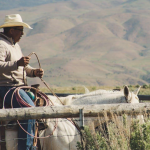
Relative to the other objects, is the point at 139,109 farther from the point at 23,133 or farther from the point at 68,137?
the point at 23,133

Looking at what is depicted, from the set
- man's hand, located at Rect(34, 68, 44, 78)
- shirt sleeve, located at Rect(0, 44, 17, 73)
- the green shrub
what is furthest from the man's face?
the green shrub

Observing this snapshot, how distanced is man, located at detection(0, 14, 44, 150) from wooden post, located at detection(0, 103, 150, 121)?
1.16 feet

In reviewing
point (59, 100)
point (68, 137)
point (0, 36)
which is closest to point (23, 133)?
point (68, 137)

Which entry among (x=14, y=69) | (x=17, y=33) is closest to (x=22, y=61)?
(x=14, y=69)

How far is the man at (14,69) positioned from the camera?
16.9 ft

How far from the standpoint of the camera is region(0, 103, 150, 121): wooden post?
4781 mm

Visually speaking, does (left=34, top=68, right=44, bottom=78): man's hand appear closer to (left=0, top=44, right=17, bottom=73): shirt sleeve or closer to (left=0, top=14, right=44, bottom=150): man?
(left=0, top=14, right=44, bottom=150): man

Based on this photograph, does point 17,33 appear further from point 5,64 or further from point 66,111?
point 66,111

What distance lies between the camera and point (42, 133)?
17.9ft

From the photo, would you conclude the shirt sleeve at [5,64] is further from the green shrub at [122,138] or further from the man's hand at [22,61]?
the green shrub at [122,138]

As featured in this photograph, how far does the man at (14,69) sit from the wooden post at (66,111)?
0.35m

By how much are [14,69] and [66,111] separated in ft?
3.21

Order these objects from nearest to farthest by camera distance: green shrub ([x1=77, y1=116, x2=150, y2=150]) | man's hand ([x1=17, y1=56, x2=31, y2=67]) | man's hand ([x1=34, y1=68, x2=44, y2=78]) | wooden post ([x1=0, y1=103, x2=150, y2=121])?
green shrub ([x1=77, y1=116, x2=150, y2=150])
wooden post ([x1=0, y1=103, x2=150, y2=121])
man's hand ([x1=17, y1=56, x2=31, y2=67])
man's hand ([x1=34, y1=68, x2=44, y2=78])

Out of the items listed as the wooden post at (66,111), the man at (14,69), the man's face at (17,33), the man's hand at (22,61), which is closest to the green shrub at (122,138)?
the wooden post at (66,111)
